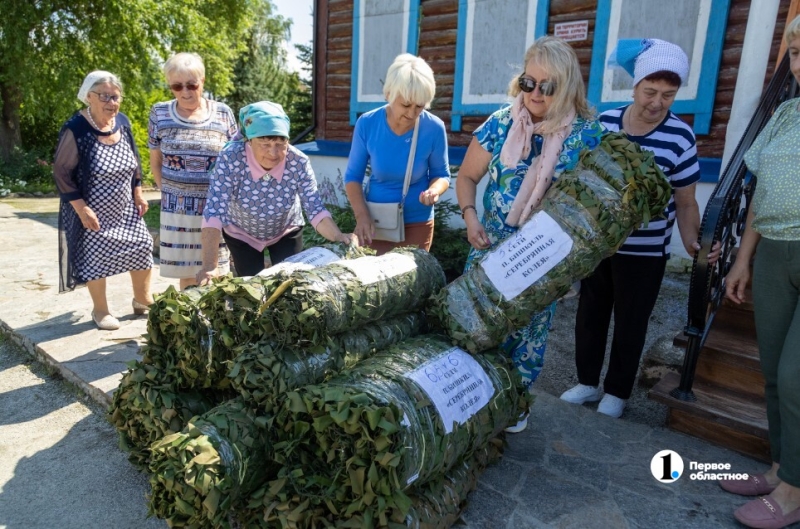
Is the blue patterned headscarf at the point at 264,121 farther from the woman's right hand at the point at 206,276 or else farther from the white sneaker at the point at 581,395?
the white sneaker at the point at 581,395

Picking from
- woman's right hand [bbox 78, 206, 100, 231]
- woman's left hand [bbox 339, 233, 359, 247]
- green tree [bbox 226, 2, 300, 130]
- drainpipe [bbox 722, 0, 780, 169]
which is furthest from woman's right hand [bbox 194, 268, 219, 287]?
green tree [bbox 226, 2, 300, 130]

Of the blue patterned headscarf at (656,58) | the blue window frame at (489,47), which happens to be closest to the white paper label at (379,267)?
the blue patterned headscarf at (656,58)

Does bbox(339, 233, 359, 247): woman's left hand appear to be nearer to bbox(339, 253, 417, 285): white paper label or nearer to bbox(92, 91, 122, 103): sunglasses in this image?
bbox(339, 253, 417, 285): white paper label

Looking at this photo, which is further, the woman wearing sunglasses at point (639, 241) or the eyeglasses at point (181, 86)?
the eyeglasses at point (181, 86)

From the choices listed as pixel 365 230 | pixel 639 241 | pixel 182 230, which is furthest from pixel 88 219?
pixel 639 241

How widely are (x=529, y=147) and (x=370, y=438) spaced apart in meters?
1.45

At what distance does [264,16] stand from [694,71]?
108 ft

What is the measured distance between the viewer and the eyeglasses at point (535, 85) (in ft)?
8.04

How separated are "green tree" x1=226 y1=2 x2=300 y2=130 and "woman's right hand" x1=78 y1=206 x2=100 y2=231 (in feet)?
67.8

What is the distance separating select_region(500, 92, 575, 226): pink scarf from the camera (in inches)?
99.4

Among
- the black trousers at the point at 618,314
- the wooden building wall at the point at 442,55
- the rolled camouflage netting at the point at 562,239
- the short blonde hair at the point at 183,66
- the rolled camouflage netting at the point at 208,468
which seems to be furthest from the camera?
the wooden building wall at the point at 442,55

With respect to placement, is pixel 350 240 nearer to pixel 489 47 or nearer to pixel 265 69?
pixel 489 47

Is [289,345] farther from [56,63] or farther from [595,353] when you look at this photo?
[56,63]

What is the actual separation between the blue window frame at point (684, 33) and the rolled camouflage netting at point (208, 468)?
4.42m
